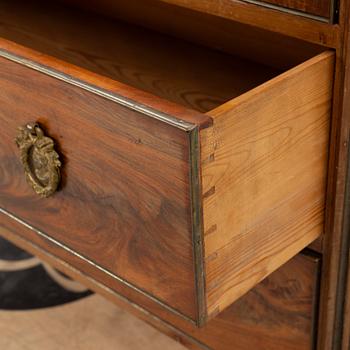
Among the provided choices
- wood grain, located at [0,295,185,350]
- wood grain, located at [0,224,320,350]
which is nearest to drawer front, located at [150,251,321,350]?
wood grain, located at [0,224,320,350]

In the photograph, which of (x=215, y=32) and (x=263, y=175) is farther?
(x=215, y=32)

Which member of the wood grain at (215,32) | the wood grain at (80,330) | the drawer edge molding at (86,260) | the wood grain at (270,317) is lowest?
the wood grain at (80,330)

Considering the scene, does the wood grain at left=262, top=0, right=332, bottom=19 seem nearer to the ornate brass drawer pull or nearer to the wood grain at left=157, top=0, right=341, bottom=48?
the wood grain at left=157, top=0, right=341, bottom=48

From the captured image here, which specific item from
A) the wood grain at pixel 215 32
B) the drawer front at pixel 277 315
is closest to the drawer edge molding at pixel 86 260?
the drawer front at pixel 277 315

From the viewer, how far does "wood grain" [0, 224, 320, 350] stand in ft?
2.83

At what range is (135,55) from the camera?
38.0 inches

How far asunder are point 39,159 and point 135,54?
0.26 metres

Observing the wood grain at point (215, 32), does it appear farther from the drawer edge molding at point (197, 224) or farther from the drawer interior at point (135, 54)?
the drawer edge molding at point (197, 224)

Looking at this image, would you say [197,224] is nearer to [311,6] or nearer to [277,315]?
[311,6]

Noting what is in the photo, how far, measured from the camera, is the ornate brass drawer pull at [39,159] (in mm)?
731

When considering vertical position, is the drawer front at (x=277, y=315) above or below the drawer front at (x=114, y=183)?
below

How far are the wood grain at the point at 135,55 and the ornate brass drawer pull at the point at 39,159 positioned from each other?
17 cm

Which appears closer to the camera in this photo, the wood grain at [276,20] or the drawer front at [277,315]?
the wood grain at [276,20]

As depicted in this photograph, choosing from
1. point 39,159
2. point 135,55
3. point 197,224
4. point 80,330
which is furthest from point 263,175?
point 80,330
